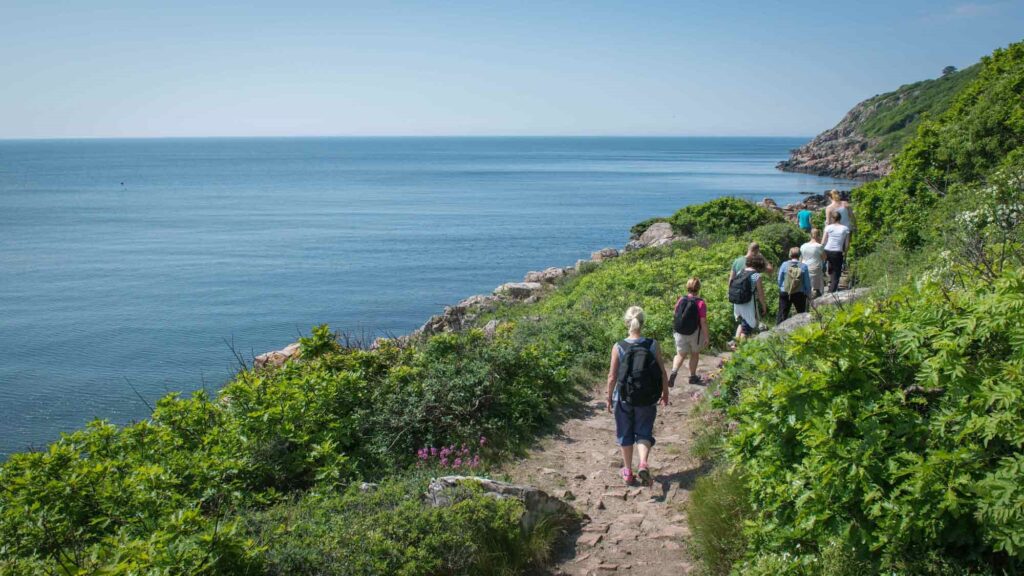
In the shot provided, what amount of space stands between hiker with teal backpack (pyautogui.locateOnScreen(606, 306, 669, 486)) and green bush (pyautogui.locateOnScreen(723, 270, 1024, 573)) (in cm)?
195

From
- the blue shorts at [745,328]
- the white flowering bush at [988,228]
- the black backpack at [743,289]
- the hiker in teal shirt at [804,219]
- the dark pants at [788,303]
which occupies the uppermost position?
the white flowering bush at [988,228]

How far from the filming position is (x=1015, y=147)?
1477cm

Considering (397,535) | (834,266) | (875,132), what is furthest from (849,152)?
(397,535)

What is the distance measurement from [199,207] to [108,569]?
2918 inches

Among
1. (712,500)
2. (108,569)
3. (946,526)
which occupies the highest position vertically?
(946,526)

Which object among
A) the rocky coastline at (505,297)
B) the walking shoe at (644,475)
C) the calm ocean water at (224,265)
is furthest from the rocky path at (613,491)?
the rocky coastline at (505,297)

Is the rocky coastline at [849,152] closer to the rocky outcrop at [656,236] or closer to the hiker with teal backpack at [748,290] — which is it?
the rocky outcrop at [656,236]

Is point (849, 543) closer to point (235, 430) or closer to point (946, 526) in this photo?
point (946, 526)

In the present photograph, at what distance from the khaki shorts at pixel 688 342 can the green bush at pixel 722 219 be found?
17.1 m

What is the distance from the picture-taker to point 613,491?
7.37 meters

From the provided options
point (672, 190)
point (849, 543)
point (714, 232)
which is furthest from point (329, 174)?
point (849, 543)

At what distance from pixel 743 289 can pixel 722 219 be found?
60.3ft

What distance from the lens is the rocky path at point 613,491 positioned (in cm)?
611

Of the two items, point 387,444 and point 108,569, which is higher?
point 108,569
